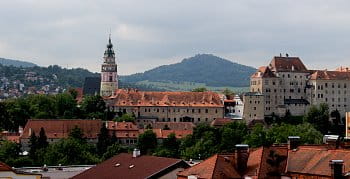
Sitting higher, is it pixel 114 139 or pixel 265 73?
pixel 265 73

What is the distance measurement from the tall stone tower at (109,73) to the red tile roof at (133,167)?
143364mm

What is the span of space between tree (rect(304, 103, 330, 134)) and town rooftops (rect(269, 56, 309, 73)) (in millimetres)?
12477

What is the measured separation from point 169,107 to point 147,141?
27.3m

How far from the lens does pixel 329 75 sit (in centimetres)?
15662

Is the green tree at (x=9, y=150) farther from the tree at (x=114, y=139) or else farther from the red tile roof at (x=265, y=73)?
the red tile roof at (x=265, y=73)

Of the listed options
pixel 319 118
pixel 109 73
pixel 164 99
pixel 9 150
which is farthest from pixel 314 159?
pixel 109 73

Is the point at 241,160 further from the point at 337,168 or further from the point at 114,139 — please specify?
the point at 114,139

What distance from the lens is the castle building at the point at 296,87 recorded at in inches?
5960

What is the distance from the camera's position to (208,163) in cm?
3638

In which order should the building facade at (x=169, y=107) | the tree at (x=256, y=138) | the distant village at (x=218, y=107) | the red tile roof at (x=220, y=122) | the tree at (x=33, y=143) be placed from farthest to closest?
the building facade at (x=169, y=107), the red tile roof at (x=220, y=122), the distant village at (x=218, y=107), the tree at (x=33, y=143), the tree at (x=256, y=138)

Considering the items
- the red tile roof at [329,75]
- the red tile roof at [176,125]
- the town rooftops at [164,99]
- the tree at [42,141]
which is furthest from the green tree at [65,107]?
the red tile roof at [329,75]

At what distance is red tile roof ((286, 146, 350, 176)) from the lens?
32.5 meters

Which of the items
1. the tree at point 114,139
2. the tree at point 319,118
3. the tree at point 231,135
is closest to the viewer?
the tree at point 231,135

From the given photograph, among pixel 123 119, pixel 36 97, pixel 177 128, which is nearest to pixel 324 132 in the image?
pixel 177 128
